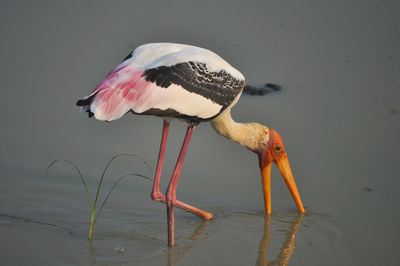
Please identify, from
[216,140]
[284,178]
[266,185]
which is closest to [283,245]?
[266,185]

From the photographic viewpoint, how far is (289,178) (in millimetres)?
5195

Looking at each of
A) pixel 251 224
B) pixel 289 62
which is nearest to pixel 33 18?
pixel 289 62

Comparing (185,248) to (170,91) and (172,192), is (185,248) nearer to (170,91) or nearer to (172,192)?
(172,192)

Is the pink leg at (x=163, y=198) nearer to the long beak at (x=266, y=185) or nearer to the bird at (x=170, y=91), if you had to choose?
the bird at (x=170, y=91)

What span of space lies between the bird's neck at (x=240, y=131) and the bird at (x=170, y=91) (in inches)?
0.5

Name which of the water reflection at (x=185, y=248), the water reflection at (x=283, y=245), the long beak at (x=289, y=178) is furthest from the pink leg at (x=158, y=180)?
the long beak at (x=289, y=178)

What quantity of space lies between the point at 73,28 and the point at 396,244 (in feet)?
16.4

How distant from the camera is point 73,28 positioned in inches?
310

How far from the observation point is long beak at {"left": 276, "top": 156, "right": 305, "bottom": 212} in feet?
16.6

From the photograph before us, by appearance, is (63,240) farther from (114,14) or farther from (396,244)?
(114,14)

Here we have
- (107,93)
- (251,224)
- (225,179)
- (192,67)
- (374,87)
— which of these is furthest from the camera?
(374,87)

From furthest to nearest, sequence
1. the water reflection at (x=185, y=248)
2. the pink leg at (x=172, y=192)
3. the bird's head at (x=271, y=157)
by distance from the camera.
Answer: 1. the bird's head at (x=271, y=157)
2. the pink leg at (x=172, y=192)
3. the water reflection at (x=185, y=248)

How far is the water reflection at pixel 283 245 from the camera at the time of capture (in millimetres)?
4301

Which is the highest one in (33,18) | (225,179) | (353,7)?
(353,7)
